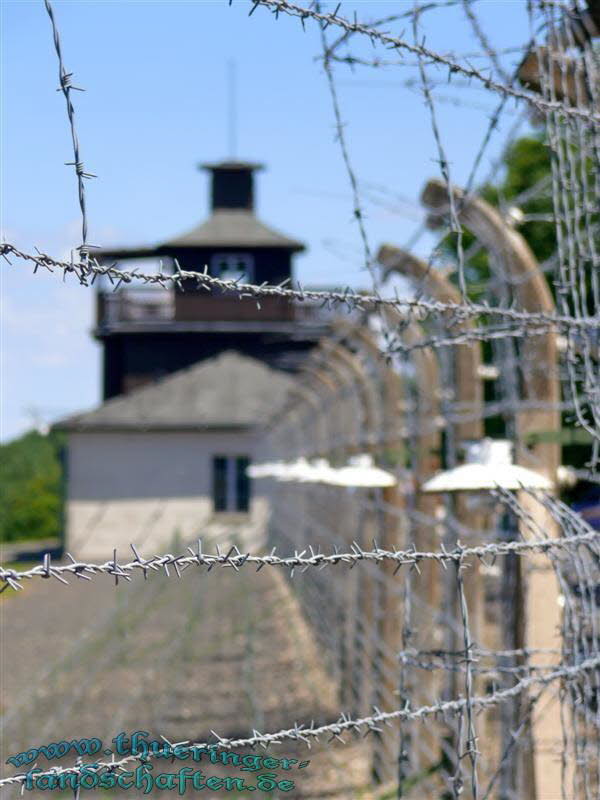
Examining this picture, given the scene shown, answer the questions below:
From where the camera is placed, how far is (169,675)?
10.8m

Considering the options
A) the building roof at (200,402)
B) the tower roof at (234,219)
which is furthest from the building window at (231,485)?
the tower roof at (234,219)

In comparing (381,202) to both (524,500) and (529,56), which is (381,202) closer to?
(529,56)

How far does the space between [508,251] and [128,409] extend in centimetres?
2315

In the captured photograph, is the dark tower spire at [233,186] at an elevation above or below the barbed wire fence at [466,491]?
above

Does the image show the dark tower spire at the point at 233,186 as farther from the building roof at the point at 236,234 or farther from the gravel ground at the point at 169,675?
the gravel ground at the point at 169,675

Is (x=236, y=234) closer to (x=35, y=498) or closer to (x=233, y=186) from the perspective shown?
(x=233, y=186)

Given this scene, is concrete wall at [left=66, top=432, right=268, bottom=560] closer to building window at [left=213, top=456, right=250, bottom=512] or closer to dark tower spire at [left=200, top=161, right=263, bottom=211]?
building window at [left=213, top=456, right=250, bottom=512]

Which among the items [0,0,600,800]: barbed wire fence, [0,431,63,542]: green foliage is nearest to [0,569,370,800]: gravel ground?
[0,0,600,800]: barbed wire fence

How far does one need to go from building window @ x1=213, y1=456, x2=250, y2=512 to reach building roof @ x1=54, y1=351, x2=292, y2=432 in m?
0.84

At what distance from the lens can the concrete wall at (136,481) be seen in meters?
26.5

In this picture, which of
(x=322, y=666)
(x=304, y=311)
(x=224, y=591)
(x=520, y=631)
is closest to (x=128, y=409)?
(x=304, y=311)

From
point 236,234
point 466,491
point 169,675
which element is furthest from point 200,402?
point 466,491

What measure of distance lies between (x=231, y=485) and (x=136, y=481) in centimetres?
207

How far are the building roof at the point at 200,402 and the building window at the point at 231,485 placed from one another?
838 millimetres
